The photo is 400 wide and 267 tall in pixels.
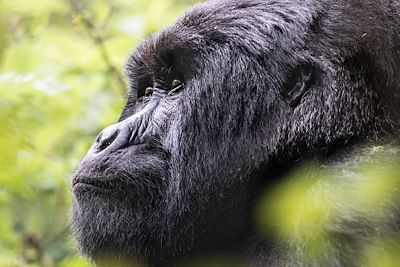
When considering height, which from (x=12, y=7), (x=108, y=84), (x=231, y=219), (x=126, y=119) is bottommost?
(x=231, y=219)

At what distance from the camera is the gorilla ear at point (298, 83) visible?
9.08 feet

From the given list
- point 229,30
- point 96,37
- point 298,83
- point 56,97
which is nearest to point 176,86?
point 229,30

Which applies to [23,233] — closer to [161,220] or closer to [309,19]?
[161,220]

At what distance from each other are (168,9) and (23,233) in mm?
1750

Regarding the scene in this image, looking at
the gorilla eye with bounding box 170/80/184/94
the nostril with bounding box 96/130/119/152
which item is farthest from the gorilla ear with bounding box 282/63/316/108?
the nostril with bounding box 96/130/119/152

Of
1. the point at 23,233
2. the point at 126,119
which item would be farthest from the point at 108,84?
the point at 126,119

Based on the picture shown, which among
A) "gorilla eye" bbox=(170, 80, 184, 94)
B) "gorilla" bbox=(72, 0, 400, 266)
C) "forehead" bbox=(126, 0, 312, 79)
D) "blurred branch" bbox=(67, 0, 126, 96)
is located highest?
"blurred branch" bbox=(67, 0, 126, 96)

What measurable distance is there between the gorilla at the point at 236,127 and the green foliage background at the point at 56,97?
2.97 feet

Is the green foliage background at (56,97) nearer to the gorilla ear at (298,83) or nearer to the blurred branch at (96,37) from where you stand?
the blurred branch at (96,37)

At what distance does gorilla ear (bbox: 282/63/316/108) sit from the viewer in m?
2.77

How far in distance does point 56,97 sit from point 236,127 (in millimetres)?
1765

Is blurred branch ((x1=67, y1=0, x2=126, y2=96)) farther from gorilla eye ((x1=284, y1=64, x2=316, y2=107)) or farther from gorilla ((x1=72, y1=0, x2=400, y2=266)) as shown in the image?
gorilla eye ((x1=284, y1=64, x2=316, y2=107))

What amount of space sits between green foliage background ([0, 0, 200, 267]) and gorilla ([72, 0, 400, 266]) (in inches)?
35.6

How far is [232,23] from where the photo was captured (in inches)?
116
